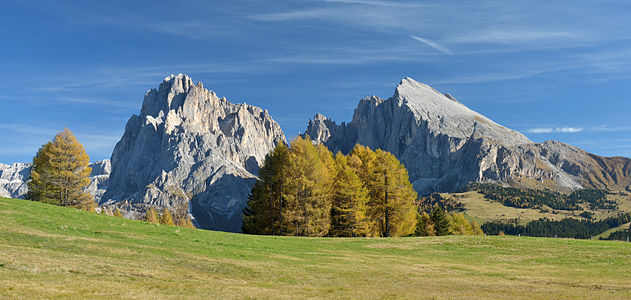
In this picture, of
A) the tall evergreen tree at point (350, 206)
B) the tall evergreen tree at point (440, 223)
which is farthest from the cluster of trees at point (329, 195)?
the tall evergreen tree at point (440, 223)

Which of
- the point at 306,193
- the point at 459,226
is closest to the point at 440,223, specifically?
the point at 459,226

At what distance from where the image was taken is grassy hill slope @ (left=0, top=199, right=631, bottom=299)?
18156mm

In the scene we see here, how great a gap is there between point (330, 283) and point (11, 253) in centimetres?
1653

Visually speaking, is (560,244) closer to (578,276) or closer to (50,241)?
(578,276)

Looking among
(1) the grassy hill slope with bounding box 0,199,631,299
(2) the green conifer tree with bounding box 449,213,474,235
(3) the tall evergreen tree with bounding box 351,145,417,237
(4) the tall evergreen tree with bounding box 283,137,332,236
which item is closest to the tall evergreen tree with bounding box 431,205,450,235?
(2) the green conifer tree with bounding box 449,213,474,235

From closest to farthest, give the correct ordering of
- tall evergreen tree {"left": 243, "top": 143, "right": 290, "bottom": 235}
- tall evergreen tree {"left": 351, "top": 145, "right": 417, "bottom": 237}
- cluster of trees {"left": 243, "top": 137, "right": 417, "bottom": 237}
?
cluster of trees {"left": 243, "top": 137, "right": 417, "bottom": 237}
tall evergreen tree {"left": 243, "top": 143, "right": 290, "bottom": 235}
tall evergreen tree {"left": 351, "top": 145, "right": 417, "bottom": 237}

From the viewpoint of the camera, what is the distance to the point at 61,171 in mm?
63781

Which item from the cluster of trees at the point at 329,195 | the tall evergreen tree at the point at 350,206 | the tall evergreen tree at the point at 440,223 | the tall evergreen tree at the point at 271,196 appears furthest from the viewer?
the tall evergreen tree at the point at 440,223

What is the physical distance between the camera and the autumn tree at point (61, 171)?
64.0 metres

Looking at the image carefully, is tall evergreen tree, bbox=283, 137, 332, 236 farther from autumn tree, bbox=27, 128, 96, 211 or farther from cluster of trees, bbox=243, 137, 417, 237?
autumn tree, bbox=27, 128, 96, 211

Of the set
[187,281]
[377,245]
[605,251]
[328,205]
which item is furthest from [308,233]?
[187,281]

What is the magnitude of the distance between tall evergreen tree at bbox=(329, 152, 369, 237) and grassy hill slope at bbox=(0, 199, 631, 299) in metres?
13.3

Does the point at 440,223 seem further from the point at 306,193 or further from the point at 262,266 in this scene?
the point at 262,266

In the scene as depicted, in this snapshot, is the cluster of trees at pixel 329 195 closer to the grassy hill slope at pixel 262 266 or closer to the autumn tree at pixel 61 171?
the grassy hill slope at pixel 262 266
